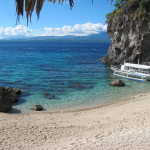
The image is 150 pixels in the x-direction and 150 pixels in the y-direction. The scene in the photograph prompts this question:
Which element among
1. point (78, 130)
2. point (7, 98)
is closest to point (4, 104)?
point (7, 98)

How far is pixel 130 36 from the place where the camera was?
51.0 meters

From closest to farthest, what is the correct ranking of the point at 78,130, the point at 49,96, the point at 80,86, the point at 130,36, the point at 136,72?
1. the point at 78,130
2. the point at 49,96
3. the point at 80,86
4. the point at 136,72
5. the point at 130,36

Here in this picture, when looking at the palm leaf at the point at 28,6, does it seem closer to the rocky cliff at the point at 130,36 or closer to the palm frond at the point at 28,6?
the palm frond at the point at 28,6

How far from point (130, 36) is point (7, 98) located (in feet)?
121

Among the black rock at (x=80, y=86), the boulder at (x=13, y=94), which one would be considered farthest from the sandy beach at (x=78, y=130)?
the black rock at (x=80, y=86)

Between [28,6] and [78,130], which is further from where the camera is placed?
[78,130]

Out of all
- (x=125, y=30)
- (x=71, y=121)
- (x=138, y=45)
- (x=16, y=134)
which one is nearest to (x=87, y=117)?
(x=71, y=121)

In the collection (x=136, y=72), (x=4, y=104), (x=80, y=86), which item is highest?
(x=136, y=72)

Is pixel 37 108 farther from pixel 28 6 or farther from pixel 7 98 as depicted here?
pixel 28 6

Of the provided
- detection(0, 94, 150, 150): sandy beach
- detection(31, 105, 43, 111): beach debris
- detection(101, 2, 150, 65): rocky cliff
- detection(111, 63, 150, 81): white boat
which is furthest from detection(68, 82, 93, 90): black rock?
detection(101, 2, 150, 65): rocky cliff

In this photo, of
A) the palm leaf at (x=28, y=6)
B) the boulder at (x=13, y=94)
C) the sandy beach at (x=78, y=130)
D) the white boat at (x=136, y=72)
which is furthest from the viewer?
the white boat at (x=136, y=72)

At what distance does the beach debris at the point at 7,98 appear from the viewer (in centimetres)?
2038

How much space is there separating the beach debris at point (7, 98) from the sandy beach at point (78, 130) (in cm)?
287

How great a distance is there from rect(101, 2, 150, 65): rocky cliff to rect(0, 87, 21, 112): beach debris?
33.2 m
